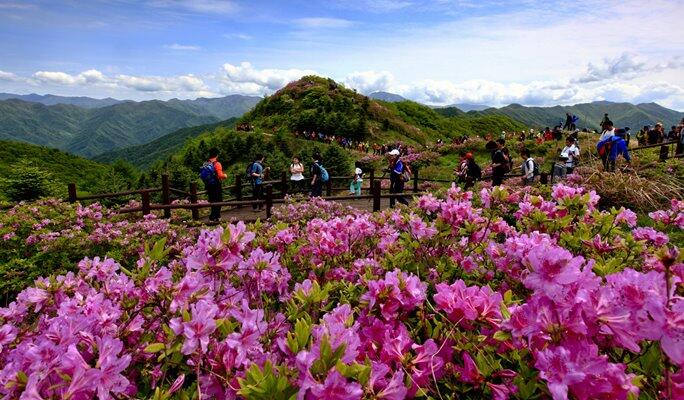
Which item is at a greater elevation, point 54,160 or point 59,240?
point 59,240

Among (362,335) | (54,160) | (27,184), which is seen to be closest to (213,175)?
(362,335)

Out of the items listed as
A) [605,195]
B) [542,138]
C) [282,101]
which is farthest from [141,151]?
[605,195]

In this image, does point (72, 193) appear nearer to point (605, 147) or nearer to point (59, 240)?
point (59, 240)

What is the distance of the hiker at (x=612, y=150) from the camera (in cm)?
1070

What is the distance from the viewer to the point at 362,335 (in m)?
1.65

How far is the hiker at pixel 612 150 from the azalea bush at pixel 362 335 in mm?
9818

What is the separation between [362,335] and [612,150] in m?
11.6

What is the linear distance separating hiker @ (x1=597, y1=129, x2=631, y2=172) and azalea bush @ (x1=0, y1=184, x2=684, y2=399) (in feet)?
32.2

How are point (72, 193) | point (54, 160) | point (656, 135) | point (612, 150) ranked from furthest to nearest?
point (54, 160) < point (656, 135) < point (72, 193) < point (612, 150)

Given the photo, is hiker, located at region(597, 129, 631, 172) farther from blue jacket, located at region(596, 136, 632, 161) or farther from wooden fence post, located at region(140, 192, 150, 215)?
wooden fence post, located at region(140, 192, 150, 215)

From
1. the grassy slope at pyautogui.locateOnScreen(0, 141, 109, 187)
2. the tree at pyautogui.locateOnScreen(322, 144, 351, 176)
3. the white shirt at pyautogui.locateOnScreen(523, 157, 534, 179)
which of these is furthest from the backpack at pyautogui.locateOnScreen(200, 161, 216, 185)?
the grassy slope at pyautogui.locateOnScreen(0, 141, 109, 187)

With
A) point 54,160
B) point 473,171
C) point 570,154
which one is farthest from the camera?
point 54,160

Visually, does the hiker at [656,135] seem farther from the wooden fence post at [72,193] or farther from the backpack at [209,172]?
the wooden fence post at [72,193]

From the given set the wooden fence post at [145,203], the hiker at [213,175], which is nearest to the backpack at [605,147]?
the hiker at [213,175]
